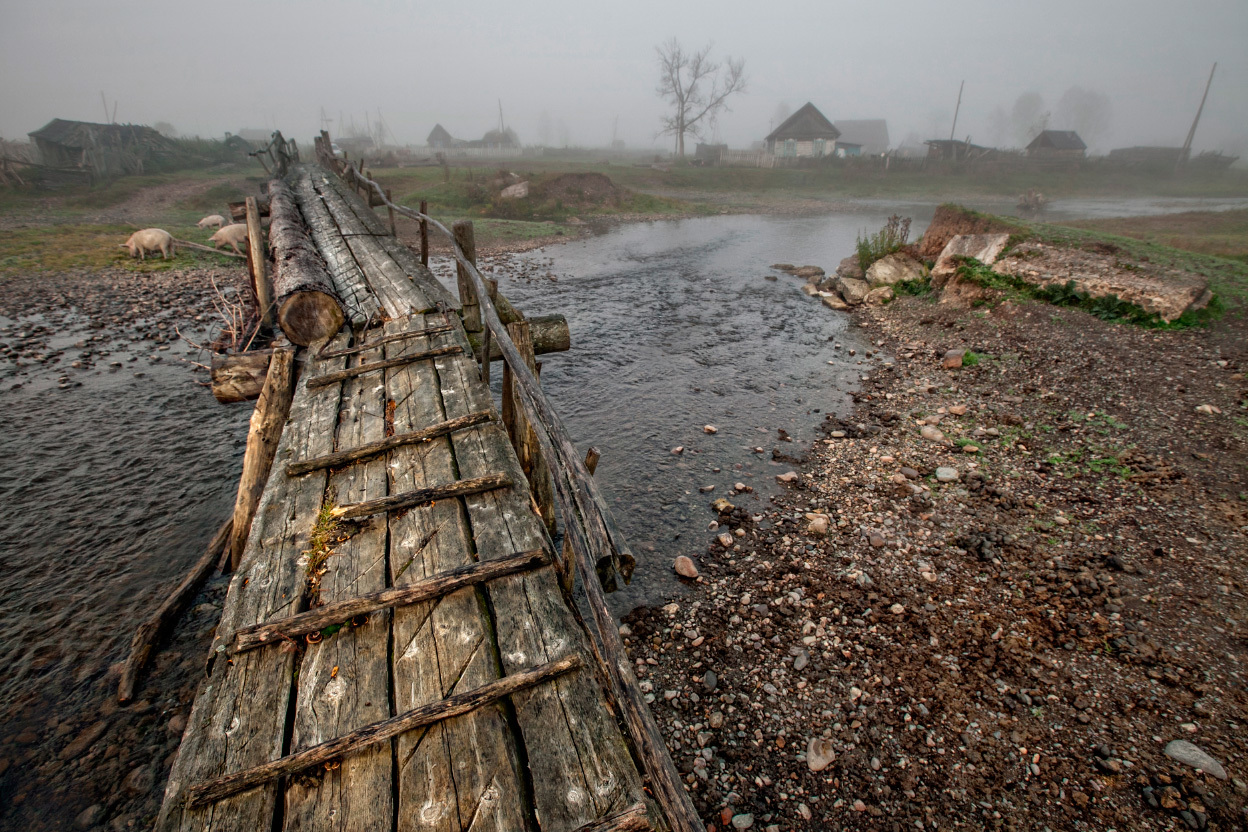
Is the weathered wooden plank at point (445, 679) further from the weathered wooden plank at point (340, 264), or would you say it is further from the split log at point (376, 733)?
the weathered wooden plank at point (340, 264)

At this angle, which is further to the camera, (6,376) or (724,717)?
(6,376)

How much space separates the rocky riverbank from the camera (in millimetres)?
2992

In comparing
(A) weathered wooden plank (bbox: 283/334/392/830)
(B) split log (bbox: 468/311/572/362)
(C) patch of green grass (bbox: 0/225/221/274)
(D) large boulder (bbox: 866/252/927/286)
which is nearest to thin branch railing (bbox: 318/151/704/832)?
(B) split log (bbox: 468/311/572/362)

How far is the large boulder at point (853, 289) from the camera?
13375 millimetres

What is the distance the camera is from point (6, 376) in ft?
25.5

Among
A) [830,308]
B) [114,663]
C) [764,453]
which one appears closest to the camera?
[114,663]

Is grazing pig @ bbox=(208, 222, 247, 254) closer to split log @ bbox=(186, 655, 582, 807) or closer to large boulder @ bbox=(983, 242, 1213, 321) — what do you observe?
split log @ bbox=(186, 655, 582, 807)

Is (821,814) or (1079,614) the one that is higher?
(1079,614)

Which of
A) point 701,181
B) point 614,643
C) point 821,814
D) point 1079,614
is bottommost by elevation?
point 821,814

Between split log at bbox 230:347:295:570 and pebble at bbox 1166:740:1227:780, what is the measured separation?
20.9ft

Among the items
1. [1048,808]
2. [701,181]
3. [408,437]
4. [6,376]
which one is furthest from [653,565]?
[701,181]

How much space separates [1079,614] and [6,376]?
13568mm

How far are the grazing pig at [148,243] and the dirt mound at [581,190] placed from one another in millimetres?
17424

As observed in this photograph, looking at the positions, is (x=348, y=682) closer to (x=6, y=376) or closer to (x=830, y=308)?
(x=6, y=376)
